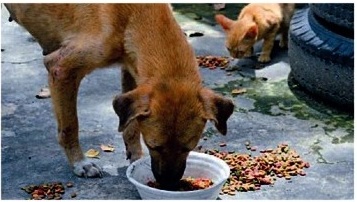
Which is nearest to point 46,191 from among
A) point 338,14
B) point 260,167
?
point 260,167

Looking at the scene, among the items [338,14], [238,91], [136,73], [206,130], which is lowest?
[238,91]

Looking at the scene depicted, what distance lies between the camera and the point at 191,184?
4695mm

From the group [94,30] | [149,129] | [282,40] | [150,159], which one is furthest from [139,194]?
[282,40]

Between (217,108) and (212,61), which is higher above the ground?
(217,108)

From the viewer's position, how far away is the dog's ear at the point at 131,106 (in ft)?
14.1

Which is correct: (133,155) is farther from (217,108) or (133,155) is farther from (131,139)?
(217,108)

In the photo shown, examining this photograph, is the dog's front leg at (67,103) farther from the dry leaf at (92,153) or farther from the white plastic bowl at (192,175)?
the white plastic bowl at (192,175)

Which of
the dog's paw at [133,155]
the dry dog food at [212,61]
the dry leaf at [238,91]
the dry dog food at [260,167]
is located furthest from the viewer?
the dry dog food at [212,61]

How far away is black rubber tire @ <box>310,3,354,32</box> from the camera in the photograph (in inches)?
243

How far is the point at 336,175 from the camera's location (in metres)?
5.29

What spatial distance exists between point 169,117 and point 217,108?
0.32 m

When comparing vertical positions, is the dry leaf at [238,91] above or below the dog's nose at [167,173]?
below

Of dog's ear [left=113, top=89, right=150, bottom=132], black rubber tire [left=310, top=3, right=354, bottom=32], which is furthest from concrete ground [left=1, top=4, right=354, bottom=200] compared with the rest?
dog's ear [left=113, top=89, right=150, bottom=132]

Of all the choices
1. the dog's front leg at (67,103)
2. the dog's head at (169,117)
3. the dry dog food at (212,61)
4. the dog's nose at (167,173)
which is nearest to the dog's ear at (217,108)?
the dog's head at (169,117)
